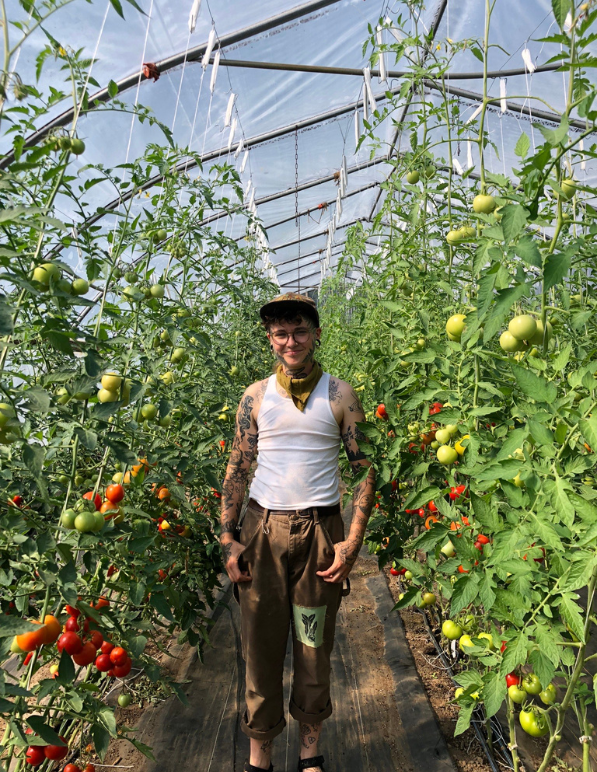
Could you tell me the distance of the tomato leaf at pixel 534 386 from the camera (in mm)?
904

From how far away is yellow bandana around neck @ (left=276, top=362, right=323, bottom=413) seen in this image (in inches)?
61.5

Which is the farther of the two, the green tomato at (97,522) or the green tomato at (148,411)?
the green tomato at (148,411)

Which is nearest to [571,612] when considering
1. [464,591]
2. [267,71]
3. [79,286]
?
[464,591]

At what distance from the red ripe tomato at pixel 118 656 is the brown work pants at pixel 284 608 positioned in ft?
1.28

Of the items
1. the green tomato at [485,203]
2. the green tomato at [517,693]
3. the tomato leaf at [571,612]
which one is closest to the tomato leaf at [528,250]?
the green tomato at [485,203]

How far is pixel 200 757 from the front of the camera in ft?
5.71

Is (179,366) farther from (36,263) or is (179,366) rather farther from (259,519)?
(36,263)

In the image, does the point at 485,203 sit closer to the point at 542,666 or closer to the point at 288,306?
the point at 288,306

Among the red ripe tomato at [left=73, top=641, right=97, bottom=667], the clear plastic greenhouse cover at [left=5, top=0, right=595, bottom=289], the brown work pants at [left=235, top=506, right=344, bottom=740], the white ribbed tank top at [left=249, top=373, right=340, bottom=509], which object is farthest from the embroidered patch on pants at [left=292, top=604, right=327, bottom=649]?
the clear plastic greenhouse cover at [left=5, top=0, right=595, bottom=289]

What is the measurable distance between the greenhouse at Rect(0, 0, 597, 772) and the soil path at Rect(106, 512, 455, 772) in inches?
0.4

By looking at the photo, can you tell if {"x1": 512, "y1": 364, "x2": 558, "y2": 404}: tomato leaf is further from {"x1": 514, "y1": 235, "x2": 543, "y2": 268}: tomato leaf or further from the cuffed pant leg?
the cuffed pant leg

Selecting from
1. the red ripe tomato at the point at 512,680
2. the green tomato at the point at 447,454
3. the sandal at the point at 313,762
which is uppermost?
the green tomato at the point at 447,454

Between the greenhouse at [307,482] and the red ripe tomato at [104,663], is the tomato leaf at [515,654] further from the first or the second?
the red ripe tomato at [104,663]

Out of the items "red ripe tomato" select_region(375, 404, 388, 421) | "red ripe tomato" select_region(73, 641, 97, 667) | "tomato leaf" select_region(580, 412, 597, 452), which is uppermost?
"tomato leaf" select_region(580, 412, 597, 452)
